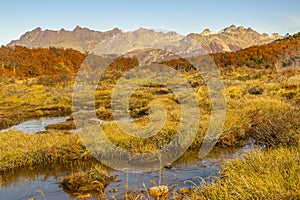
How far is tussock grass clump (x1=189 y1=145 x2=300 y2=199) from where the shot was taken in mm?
4945

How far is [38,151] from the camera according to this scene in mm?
10695

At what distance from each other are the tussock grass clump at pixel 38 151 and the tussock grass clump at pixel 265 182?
5557 mm

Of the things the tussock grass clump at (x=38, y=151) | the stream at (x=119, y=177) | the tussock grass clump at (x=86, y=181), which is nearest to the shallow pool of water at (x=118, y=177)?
the stream at (x=119, y=177)

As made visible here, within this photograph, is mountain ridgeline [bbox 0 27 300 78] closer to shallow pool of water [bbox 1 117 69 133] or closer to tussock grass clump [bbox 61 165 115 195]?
shallow pool of water [bbox 1 117 69 133]

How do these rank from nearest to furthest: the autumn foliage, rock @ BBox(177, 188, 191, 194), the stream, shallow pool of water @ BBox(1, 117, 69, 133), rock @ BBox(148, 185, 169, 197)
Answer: rock @ BBox(148, 185, 169, 197), rock @ BBox(177, 188, 191, 194), the stream, shallow pool of water @ BBox(1, 117, 69, 133), the autumn foliage

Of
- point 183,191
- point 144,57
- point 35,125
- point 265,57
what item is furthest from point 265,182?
point 144,57

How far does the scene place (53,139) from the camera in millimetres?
11500

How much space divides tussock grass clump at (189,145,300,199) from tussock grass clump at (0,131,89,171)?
219 inches

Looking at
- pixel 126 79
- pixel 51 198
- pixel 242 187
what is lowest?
pixel 51 198

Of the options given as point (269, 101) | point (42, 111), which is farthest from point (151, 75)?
point (269, 101)

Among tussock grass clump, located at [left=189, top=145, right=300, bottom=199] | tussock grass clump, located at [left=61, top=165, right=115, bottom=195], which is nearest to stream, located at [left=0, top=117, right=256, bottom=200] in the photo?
tussock grass clump, located at [left=61, top=165, right=115, bottom=195]

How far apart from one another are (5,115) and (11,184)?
1470 cm

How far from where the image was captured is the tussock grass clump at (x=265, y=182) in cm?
495

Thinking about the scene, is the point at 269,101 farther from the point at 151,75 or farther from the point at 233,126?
the point at 151,75
